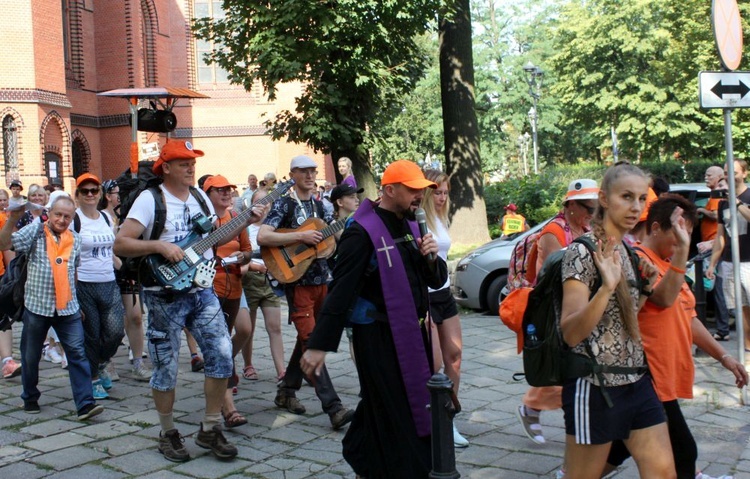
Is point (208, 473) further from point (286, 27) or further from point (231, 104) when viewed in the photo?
point (231, 104)

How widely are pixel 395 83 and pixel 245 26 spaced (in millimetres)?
3359

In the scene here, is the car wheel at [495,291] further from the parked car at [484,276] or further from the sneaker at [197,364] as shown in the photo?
the sneaker at [197,364]

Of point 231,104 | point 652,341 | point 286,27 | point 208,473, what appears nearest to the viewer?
point 652,341

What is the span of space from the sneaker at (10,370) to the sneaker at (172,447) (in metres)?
3.71

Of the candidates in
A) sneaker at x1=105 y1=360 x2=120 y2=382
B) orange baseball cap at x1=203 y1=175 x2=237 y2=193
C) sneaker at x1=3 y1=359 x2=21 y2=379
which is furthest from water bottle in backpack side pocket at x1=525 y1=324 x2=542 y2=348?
sneaker at x1=3 y1=359 x2=21 y2=379

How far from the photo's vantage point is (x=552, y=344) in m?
3.93

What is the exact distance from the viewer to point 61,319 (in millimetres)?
7449

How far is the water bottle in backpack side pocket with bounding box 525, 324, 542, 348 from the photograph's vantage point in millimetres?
4023

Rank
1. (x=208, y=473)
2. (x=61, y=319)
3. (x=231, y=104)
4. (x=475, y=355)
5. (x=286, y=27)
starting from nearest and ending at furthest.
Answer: (x=208, y=473)
(x=61, y=319)
(x=475, y=355)
(x=286, y=27)
(x=231, y=104)

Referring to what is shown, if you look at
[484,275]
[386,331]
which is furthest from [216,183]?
[484,275]

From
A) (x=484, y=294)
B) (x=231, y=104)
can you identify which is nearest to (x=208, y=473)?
(x=484, y=294)

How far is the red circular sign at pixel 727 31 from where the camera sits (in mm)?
7527

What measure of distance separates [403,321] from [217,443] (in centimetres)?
212

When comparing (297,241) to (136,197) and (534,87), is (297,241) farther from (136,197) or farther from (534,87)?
(534,87)
